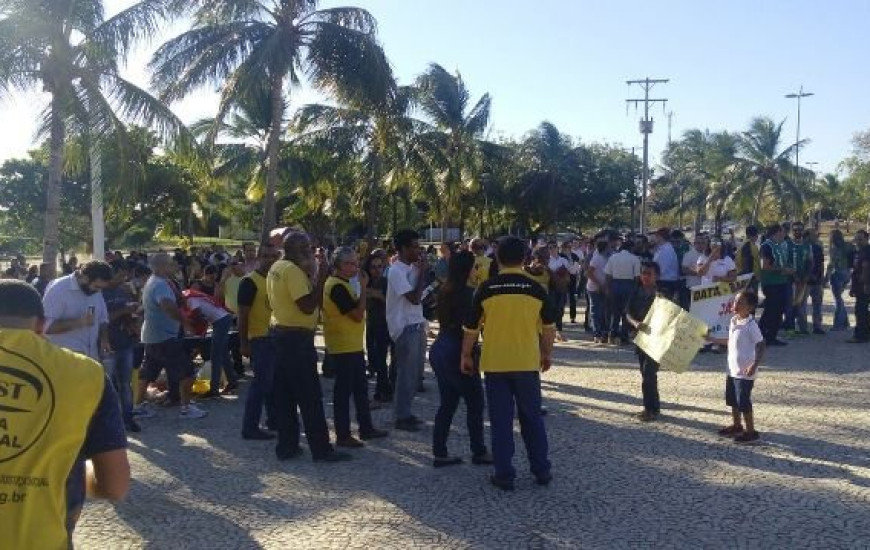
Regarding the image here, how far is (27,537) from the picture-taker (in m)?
2.40

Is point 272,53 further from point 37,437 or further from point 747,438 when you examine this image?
point 37,437

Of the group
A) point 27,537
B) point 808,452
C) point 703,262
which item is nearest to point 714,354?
point 703,262

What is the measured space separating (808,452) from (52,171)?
12749 millimetres

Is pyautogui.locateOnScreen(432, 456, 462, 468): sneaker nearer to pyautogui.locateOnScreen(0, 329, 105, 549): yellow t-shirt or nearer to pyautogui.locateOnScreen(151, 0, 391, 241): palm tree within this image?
pyautogui.locateOnScreen(0, 329, 105, 549): yellow t-shirt

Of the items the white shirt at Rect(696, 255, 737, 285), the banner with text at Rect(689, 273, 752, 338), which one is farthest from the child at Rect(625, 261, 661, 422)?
the white shirt at Rect(696, 255, 737, 285)

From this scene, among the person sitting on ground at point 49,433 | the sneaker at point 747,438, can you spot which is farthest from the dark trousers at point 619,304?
the person sitting on ground at point 49,433

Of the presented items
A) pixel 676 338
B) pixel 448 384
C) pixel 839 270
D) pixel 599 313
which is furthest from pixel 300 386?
pixel 839 270

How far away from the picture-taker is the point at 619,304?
12.6 meters

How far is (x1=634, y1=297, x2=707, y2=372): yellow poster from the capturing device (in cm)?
726

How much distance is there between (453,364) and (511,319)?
821mm

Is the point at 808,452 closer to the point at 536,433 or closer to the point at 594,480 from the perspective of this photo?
the point at 594,480

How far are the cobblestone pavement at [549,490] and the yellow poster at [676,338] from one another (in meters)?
0.64

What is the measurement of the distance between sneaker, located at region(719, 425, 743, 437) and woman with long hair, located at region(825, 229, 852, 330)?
8.14 meters

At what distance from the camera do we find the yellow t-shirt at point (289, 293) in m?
6.29
